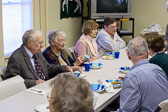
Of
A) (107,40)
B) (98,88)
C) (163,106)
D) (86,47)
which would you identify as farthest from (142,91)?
(107,40)

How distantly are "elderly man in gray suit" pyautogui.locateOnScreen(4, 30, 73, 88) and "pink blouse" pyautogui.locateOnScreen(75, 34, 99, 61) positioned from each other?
86 cm

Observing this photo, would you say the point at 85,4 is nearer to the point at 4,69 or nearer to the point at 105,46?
the point at 105,46

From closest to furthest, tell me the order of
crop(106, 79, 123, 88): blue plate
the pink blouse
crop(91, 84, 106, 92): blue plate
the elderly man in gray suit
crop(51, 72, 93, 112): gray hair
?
crop(51, 72, 93, 112): gray hair, crop(91, 84, 106, 92): blue plate, crop(106, 79, 123, 88): blue plate, the elderly man in gray suit, the pink blouse

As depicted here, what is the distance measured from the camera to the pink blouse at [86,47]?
13.8ft

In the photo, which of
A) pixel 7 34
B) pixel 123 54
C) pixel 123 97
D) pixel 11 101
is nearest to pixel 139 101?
pixel 123 97

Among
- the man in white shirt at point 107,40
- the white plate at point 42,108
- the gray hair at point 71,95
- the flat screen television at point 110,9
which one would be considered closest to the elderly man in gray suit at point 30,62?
the white plate at point 42,108

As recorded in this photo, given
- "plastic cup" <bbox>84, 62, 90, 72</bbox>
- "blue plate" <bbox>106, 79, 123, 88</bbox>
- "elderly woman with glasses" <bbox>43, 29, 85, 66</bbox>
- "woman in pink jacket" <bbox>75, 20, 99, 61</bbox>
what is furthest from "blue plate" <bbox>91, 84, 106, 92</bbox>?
"woman in pink jacket" <bbox>75, 20, 99, 61</bbox>

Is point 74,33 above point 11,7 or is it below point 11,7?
below

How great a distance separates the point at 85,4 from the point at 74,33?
77cm

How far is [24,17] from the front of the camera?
5.05 meters

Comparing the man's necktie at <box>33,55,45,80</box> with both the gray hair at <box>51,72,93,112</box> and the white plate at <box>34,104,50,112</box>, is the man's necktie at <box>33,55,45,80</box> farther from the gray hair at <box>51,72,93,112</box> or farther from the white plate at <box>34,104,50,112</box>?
the gray hair at <box>51,72,93,112</box>

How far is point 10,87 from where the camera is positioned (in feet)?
8.16

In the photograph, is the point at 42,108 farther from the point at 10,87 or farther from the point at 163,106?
the point at 163,106

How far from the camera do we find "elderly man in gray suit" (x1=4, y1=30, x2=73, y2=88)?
9.62 ft
